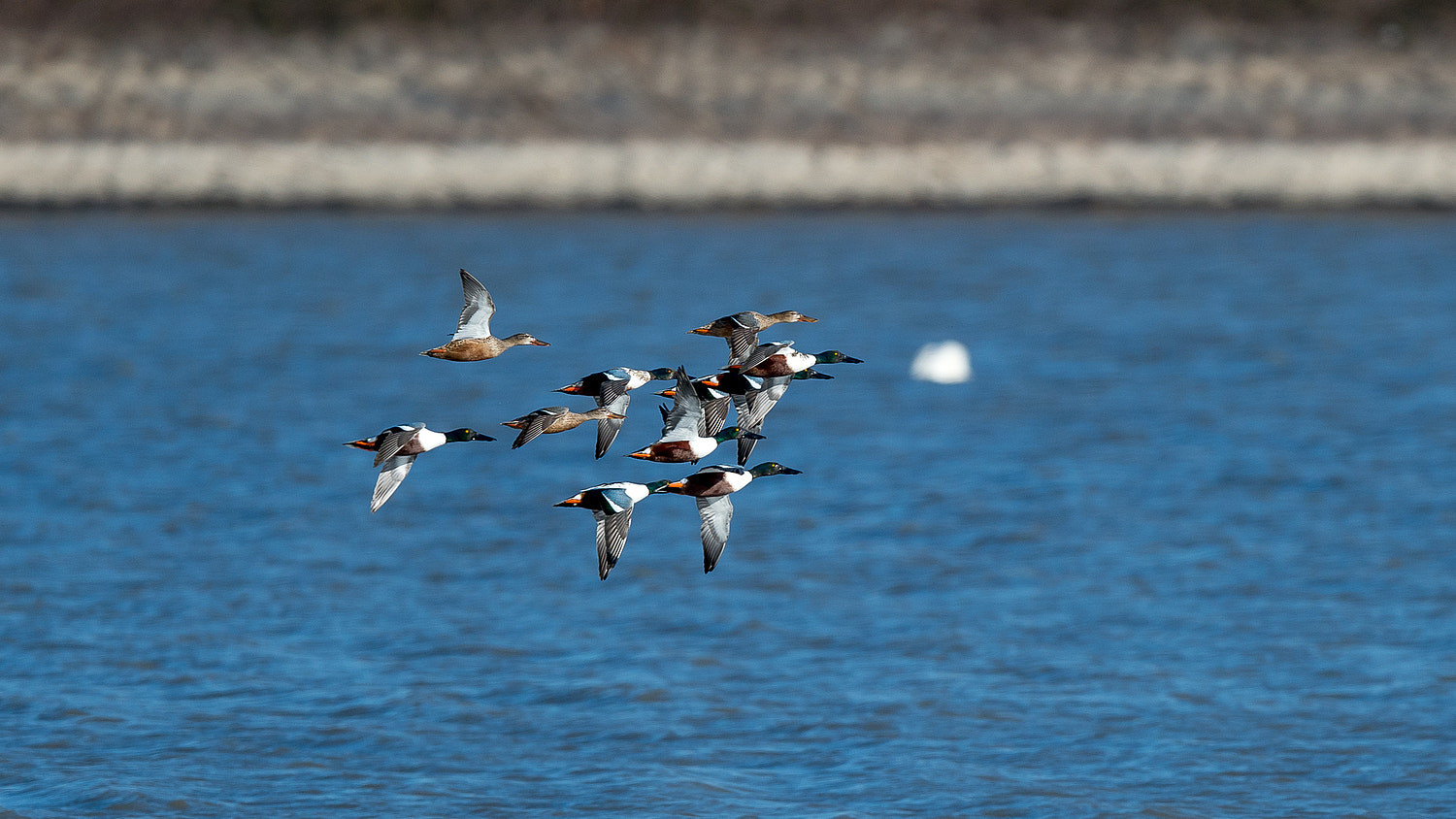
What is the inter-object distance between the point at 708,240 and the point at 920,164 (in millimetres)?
7126

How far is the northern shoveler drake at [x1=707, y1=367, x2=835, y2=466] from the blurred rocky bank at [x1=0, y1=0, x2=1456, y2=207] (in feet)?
135

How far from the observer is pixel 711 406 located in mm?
6859

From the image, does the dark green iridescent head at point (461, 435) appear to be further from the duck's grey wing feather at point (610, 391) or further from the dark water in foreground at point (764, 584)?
the dark water in foreground at point (764, 584)

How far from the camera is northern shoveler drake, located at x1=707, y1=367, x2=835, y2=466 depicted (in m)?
6.90

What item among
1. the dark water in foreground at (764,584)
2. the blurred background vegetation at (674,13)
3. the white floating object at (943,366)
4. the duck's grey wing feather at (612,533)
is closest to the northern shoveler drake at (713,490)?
the duck's grey wing feather at (612,533)

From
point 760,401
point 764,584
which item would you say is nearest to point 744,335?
point 760,401

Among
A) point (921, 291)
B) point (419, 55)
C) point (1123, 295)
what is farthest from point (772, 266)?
point (419, 55)

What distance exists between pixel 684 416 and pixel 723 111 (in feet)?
137

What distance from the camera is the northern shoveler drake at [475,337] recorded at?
287 inches

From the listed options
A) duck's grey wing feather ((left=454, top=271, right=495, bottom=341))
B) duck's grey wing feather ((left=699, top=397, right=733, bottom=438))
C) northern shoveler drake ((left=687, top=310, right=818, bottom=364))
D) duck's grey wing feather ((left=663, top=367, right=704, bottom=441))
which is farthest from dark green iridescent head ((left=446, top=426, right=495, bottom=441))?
northern shoveler drake ((left=687, top=310, right=818, bottom=364))

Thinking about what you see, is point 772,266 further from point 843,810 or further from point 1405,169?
point 843,810

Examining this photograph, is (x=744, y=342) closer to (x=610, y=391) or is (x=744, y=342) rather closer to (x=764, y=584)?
(x=610, y=391)

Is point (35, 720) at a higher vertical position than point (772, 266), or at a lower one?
lower

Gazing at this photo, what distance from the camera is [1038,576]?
1670 cm
